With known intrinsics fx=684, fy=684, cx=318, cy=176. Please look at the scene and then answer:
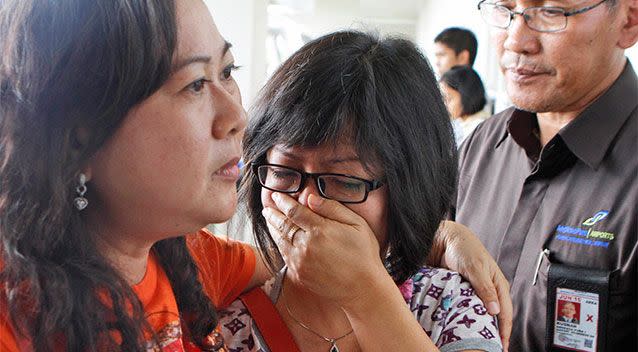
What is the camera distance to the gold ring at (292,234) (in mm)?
1106

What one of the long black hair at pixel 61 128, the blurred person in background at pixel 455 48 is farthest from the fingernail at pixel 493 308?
the blurred person in background at pixel 455 48

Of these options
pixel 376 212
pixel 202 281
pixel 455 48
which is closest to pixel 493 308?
pixel 376 212

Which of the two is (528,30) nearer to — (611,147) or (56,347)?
(611,147)

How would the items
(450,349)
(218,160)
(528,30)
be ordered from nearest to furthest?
(218,160) < (450,349) < (528,30)

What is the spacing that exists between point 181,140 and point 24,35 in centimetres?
22

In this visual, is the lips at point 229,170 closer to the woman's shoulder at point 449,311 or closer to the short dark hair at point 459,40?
the woman's shoulder at point 449,311

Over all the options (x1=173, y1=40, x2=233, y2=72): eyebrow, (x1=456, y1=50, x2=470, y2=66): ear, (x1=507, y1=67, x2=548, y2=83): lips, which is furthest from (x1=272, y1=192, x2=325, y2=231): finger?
(x1=456, y1=50, x2=470, y2=66): ear

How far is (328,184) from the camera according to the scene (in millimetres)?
1113

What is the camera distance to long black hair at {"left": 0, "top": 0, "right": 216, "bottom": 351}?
788 mm

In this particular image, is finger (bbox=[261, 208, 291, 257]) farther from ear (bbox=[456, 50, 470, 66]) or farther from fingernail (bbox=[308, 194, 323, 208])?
ear (bbox=[456, 50, 470, 66])

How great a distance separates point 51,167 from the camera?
0.81 metres

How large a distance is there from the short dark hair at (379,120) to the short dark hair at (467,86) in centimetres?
280

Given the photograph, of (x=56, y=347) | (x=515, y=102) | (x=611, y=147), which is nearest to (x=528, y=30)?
(x=515, y=102)

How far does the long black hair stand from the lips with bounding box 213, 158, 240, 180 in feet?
0.50
